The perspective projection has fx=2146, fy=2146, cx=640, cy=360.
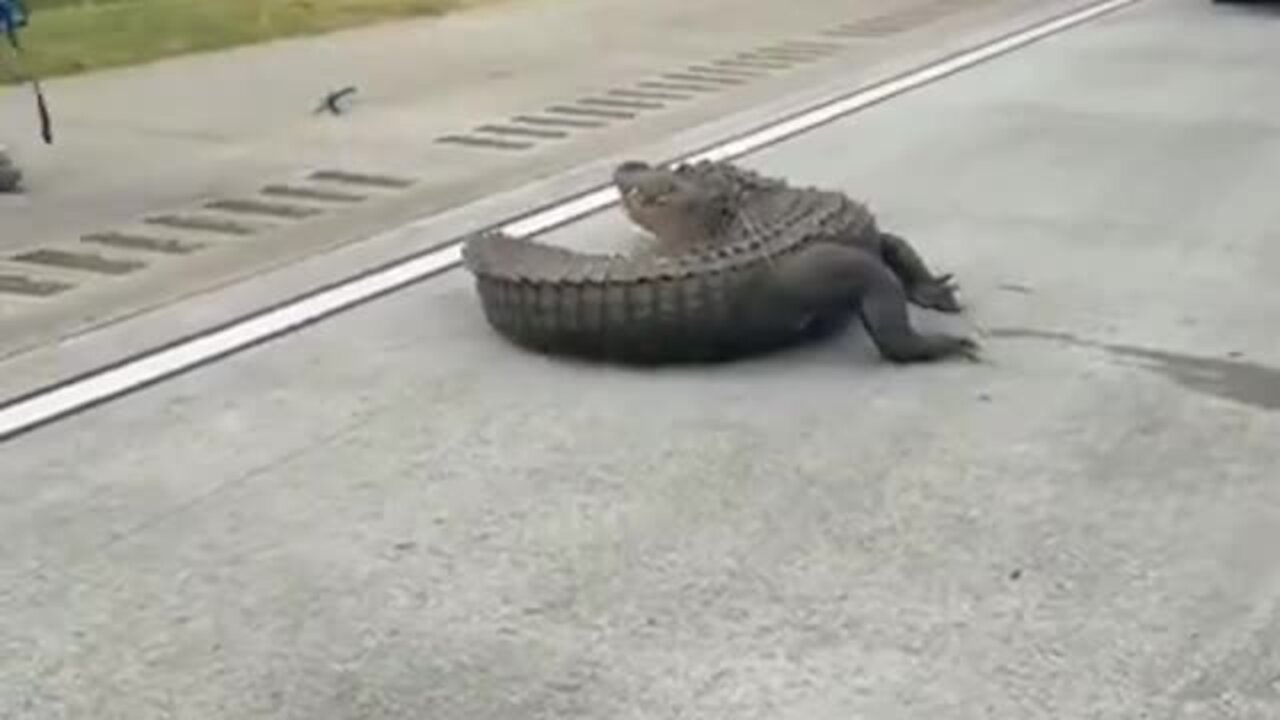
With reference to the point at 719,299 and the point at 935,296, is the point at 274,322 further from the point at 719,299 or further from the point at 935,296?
the point at 935,296

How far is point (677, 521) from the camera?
16.5 ft

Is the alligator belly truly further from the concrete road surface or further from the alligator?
the concrete road surface

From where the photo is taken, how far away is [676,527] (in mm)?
4996

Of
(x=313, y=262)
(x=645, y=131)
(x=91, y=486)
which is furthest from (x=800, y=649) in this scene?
(x=645, y=131)

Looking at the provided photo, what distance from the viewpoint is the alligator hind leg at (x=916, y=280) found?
23.7 ft

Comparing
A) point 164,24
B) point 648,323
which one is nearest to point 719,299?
point 648,323

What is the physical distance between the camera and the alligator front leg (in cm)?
648

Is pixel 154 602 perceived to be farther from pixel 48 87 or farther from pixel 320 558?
pixel 48 87

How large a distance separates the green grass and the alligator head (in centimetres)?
724

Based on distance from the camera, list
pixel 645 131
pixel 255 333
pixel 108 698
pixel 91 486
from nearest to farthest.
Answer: pixel 108 698, pixel 91 486, pixel 255 333, pixel 645 131

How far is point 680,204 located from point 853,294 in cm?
96

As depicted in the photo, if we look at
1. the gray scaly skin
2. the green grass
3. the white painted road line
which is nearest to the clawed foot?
the white painted road line

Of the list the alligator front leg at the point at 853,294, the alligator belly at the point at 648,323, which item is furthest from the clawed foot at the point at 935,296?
the alligator belly at the point at 648,323

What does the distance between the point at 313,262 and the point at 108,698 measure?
4311 millimetres
